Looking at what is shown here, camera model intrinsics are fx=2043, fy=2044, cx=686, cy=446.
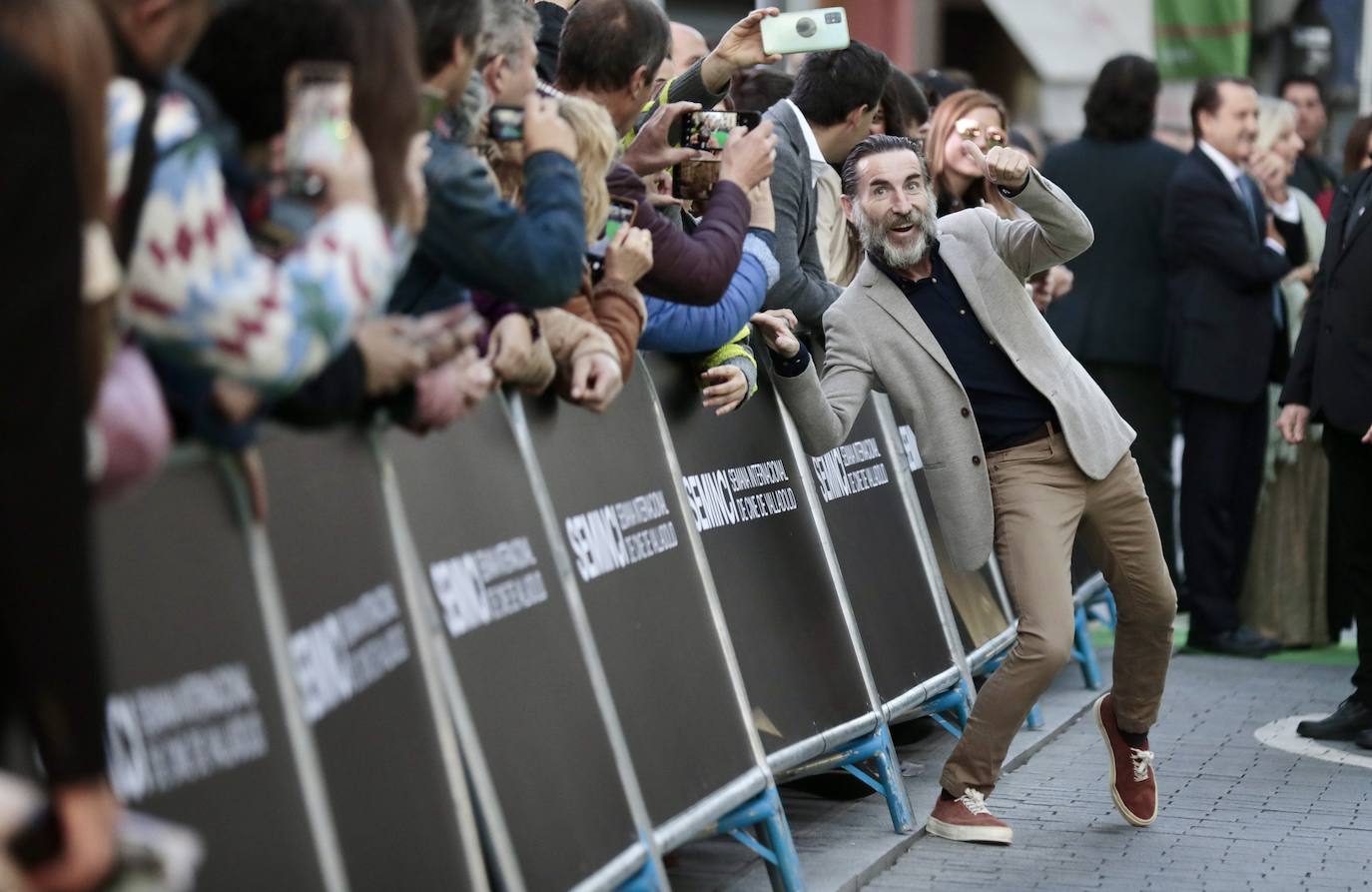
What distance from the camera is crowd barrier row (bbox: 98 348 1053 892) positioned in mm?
2793

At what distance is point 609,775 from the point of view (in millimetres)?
4199

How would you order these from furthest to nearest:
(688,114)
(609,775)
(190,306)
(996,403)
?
(996,403) → (688,114) → (609,775) → (190,306)

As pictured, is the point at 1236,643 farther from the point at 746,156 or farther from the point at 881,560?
the point at 746,156

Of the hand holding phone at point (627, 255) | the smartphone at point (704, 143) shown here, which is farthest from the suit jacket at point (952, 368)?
the hand holding phone at point (627, 255)

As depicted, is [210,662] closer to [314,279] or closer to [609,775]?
[314,279]

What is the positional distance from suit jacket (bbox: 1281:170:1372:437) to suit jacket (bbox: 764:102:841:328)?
7.30 feet

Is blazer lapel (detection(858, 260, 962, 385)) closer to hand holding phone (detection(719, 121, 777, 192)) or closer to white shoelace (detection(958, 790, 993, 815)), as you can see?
hand holding phone (detection(719, 121, 777, 192))

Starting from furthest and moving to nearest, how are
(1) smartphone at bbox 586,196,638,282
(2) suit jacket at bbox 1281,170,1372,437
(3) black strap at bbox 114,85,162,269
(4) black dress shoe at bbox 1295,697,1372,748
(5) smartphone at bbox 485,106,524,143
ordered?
(2) suit jacket at bbox 1281,170,1372,437, (4) black dress shoe at bbox 1295,697,1372,748, (1) smartphone at bbox 586,196,638,282, (5) smartphone at bbox 485,106,524,143, (3) black strap at bbox 114,85,162,269

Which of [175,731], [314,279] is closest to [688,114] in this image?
[314,279]

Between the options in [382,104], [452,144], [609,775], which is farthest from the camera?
[609,775]

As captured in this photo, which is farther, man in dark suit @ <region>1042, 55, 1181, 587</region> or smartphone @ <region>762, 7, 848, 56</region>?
man in dark suit @ <region>1042, 55, 1181, 587</region>

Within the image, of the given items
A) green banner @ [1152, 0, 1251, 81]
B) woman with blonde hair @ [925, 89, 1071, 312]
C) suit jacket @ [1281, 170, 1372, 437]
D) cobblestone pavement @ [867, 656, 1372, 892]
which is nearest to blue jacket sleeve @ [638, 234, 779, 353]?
cobblestone pavement @ [867, 656, 1372, 892]

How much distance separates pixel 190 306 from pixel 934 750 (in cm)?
497

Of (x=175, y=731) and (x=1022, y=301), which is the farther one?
(x=1022, y=301)
